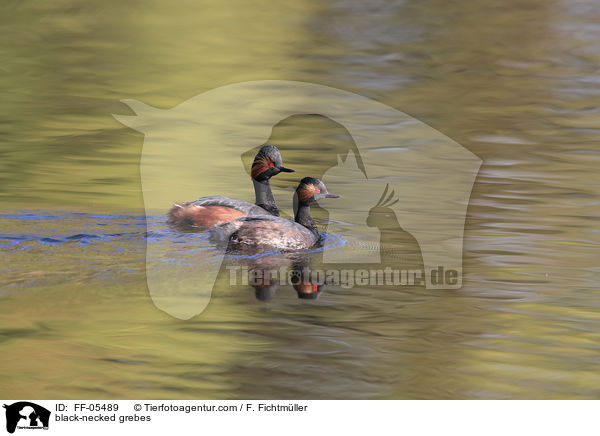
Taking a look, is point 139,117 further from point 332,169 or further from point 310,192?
point 310,192

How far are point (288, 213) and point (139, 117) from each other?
209 inches

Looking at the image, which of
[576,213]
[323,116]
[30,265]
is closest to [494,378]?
[30,265]

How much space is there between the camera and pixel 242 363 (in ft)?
17.9

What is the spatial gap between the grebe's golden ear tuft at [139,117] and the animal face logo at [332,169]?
2 cm

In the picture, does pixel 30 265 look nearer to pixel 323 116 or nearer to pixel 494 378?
pixel 494 378

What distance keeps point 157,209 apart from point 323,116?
4.91m

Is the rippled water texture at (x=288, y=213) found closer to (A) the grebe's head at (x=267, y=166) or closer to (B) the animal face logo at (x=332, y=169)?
(B) the animal face logo at (x=332, y=169)
